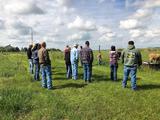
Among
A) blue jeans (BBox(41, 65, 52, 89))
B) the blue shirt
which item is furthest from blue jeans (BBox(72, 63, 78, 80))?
blue jeans (BBox(41, 65, 52, 89))

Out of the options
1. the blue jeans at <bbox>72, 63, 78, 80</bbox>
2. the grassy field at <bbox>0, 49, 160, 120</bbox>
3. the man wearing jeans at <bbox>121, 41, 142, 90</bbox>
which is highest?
the man wearing jeans at <bbox>121, 41, 142, 90</bbox>

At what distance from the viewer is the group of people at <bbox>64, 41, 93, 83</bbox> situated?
19.2 metres

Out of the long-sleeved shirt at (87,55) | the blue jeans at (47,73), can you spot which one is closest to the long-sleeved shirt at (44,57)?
the blue jeans at (47,73)

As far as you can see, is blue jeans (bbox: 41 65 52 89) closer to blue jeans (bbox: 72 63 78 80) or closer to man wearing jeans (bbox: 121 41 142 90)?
man wearing jeans (bbox: 121 41 142 90)

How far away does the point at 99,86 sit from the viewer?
1764 centimetres

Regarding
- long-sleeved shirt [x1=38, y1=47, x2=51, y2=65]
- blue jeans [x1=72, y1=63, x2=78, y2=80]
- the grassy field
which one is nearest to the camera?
the grassy field

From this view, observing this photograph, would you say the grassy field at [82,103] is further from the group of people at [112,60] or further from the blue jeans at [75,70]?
the blue jeans at [75,70]

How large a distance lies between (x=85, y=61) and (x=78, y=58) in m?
2.02

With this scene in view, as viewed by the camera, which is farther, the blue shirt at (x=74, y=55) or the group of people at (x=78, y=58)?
the blue shirt at (x=74, y=55)

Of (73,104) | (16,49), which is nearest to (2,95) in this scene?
(73,104)

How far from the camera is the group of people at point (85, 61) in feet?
53.3

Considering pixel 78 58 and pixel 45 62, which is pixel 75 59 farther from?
pixel 45 62

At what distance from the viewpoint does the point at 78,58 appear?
69.6 feet

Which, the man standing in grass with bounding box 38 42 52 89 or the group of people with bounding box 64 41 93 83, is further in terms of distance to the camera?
the group of people with bounding box 64 41 93 83
